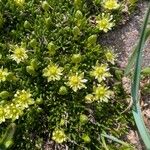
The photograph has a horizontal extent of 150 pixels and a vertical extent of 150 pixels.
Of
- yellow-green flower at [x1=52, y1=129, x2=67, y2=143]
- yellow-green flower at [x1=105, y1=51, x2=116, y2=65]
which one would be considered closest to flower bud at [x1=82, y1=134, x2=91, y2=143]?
yellow-green flower at [x1=52, y1=129, x2=67, y2=143]

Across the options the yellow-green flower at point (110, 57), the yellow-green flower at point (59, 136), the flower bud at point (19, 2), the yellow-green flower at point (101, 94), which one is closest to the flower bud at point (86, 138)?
the yellow-green flower at point (59, 136)

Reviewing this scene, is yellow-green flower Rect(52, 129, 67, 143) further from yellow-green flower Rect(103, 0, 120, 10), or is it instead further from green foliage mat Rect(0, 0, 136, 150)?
yellow-green flower Rect(103, 0, 120, 10)

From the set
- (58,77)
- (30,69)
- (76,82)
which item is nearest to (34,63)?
(30,69)

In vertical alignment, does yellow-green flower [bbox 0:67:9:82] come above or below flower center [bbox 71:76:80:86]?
below

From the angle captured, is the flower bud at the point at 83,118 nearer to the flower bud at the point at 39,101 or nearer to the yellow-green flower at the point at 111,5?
the flower bud at the point at 39,101

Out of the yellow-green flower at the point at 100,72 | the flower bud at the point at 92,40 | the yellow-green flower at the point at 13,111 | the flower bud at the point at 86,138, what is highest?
the flower bud at the point at 92,40

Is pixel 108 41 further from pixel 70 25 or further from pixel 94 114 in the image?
pixel 94 114

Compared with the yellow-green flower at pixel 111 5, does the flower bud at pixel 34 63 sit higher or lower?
lower
